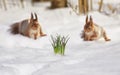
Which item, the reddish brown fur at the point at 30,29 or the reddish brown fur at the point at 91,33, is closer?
the reddish brown fur at the point at 91,33

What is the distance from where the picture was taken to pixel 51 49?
3.61 metres

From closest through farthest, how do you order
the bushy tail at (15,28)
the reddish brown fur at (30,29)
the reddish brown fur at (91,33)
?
1. the reddish brown fur at (91,33)
2. the reddish brown fur at (30,29)
3. the bushy tail at (15,28)

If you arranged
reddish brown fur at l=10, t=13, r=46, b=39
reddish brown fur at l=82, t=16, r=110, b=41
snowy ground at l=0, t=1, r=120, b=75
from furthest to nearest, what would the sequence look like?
1. reddish brown fur at l=10, t=13, r=46, b=39
2. reddish brown fur at l=82, t=16, r=110, b=41
3. snowy ground at l=0, t=1, r=120, b=75

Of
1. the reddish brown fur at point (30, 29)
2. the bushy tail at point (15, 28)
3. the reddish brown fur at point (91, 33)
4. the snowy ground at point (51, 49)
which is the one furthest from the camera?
the bushy tail at point (15, 28)

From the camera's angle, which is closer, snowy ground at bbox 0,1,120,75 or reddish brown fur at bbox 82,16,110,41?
snowy ground at bbox 0,1,120,75

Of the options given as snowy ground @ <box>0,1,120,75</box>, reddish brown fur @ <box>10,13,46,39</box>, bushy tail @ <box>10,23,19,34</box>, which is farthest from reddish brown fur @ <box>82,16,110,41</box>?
bushy tail @ <box>10,23,19,34</box>

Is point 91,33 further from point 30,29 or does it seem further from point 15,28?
point 15,28

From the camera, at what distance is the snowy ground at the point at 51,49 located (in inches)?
111

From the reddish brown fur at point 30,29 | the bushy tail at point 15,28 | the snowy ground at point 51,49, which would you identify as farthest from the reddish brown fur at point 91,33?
the bushy tail at point 15,28

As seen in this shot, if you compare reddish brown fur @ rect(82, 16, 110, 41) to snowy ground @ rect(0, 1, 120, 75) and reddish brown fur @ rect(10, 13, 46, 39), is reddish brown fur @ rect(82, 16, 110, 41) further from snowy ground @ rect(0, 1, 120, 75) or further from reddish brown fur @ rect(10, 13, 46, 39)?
reddish brown fur @ rect(10, 13, 46, 39)

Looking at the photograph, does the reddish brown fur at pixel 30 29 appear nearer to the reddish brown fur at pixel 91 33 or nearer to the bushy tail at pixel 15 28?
the bushy tail at pixel 15 28

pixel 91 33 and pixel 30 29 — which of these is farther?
pixel 30 29

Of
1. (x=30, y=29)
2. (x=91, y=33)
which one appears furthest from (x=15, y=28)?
(x=91, y=33)

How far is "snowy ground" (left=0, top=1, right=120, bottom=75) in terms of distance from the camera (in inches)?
111
